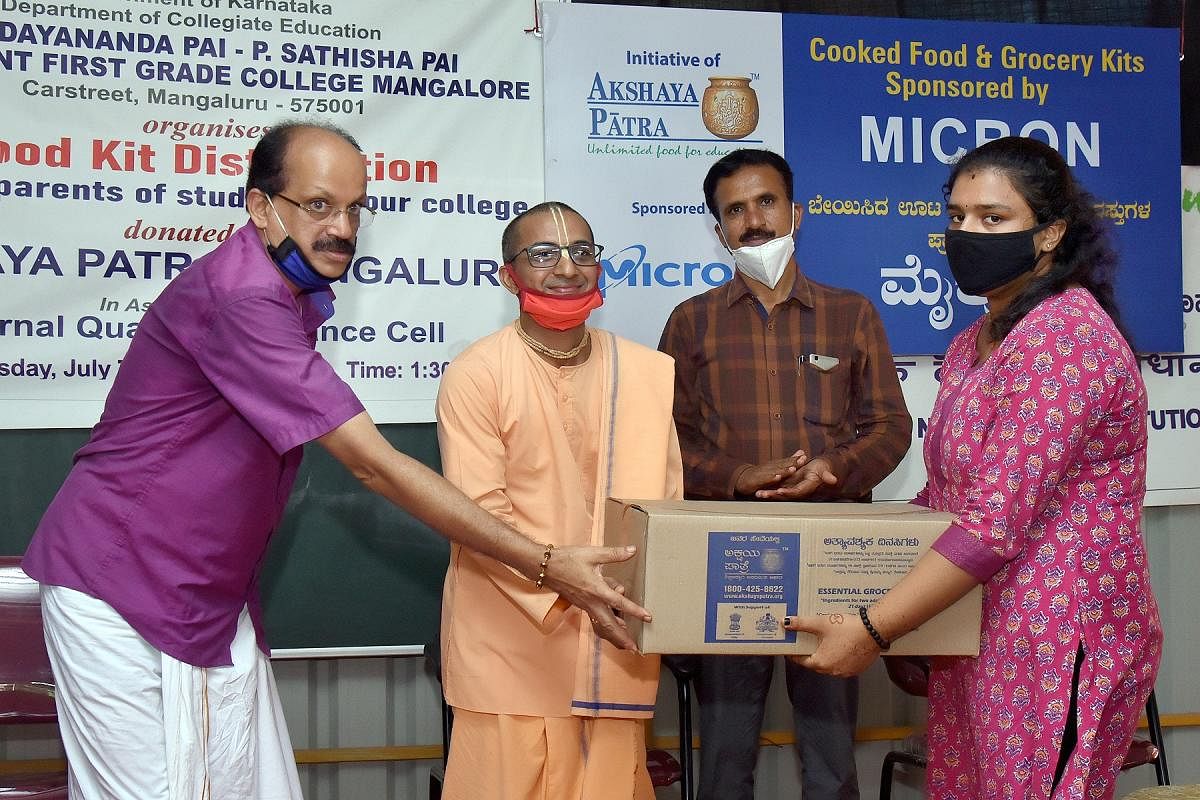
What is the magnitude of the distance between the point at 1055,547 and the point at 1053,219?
0.65m

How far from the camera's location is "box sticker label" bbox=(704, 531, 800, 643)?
212 centimetres

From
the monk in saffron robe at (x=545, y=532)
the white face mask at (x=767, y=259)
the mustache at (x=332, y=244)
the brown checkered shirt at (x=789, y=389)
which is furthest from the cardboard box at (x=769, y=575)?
the white face mask at (x=767, y=259)

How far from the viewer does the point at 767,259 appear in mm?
3199

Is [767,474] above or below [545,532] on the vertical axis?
above

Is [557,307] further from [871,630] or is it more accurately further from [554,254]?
[871,630]

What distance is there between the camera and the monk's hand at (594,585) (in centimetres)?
228

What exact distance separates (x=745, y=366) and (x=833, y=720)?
0.98m

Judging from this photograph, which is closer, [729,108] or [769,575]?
[769,575]

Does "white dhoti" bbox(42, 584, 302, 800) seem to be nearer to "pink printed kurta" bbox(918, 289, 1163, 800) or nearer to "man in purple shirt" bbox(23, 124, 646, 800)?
"man in purple shirt" bbox(23, 124, 646, 800)

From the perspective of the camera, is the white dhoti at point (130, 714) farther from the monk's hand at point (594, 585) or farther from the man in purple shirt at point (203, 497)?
the monk's hand at point (594, 585)

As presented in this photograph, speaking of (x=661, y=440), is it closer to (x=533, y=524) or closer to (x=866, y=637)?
(x=533, y=524)

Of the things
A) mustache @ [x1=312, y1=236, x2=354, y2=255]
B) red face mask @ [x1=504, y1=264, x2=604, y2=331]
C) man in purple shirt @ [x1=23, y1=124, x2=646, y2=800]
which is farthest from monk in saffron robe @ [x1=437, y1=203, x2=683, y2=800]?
mustache @ [x1=312, y1=236, x2=354, y2=255]

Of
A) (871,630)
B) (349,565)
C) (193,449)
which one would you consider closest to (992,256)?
(871,630)

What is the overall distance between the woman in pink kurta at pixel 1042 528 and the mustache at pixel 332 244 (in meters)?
1.14
